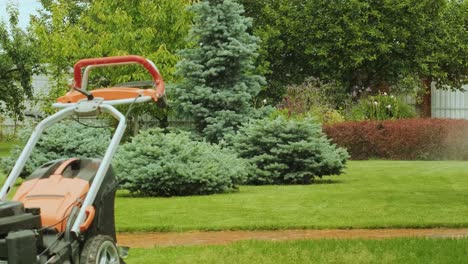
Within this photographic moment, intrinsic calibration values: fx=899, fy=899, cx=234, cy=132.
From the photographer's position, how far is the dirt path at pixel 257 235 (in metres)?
8.58

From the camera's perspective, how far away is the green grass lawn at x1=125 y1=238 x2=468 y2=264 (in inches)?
289

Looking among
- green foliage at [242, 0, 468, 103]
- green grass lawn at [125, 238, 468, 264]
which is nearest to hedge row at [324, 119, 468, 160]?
green foliage at [242, 0, 468, 103]

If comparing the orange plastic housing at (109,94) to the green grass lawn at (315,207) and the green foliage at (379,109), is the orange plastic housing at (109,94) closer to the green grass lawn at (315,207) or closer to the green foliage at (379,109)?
the green grass lawn at (315,207)

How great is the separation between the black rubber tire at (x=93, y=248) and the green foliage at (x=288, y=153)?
8.65 meters

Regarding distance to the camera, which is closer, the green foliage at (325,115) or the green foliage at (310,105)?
the green foliage at (325,115)

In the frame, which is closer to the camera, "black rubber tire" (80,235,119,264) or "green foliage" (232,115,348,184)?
"black rubber tire" (80,235,119,264)

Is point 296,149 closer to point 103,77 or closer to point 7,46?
point 103,77

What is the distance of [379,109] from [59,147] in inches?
540

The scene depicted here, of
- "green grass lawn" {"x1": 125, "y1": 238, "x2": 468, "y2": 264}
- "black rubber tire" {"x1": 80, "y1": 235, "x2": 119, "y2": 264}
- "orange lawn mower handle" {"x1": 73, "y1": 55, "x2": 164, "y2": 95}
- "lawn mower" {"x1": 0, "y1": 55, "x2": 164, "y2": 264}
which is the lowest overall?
"green grass lawn" {"x1": 125, "y1": 238, "x2": 468, "y2": 264}

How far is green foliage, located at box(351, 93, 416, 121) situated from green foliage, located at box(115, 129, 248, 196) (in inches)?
515

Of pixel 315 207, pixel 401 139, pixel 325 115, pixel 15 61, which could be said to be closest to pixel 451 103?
pixel 325 115

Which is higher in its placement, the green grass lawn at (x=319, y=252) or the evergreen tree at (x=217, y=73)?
the evergreen tree at (x=217, y=73)

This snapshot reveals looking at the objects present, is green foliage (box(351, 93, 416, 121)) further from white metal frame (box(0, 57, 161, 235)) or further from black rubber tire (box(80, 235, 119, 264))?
black rubber tire (box(80, 235, 119, 264))

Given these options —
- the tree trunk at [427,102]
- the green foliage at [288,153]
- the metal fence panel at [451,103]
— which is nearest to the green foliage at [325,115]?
the green foliage at [288,153]
